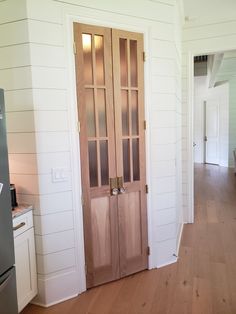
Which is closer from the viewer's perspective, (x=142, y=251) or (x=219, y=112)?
(x=142, y=251)

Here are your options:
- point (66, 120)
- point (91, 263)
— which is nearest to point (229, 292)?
point (91, 263)

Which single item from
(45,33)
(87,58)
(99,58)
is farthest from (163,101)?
(45,33)

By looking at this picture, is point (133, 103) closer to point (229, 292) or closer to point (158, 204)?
point (158, 204)

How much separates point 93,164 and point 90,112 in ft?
1.61

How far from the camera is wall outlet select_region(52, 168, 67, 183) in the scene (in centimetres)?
240

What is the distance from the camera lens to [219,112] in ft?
32.1

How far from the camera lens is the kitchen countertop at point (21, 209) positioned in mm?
2160

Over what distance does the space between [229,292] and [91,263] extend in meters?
1.33

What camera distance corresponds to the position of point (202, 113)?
10.5m

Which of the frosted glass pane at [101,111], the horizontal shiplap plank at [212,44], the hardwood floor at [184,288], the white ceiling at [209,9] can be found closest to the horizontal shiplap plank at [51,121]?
the frosted glass pane at [101,111]

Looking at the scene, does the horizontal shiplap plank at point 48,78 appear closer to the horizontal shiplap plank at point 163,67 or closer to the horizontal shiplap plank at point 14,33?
the horizontal shiplap plank at point 14,33

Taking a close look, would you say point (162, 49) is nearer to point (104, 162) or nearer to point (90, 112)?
point (90, 112)

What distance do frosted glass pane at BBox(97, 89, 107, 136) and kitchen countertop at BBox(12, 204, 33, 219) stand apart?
92 centimetres

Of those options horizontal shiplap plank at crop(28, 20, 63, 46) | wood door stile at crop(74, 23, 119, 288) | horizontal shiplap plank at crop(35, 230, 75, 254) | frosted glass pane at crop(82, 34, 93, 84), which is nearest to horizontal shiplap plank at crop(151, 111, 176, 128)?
wood door stile at crop(74, 23, 119, 288)
